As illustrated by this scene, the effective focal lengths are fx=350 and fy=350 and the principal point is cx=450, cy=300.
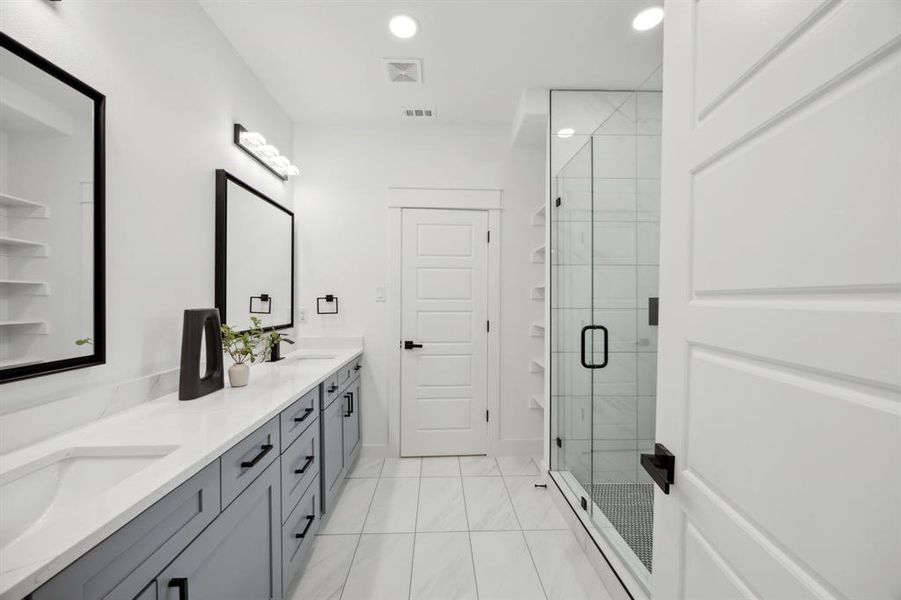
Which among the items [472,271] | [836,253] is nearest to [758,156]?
[836,253]

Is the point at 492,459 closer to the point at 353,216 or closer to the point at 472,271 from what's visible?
the point at 472,271

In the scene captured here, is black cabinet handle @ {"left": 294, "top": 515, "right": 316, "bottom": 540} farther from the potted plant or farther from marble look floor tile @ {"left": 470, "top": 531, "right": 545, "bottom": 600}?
marble look floor tile @ {"left": 470, "top": 531, "right": 545, "bottom": 600}

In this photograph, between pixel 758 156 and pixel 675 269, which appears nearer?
pixel 758 156

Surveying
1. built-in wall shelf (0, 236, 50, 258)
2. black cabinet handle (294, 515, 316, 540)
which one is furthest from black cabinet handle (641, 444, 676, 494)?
built-in wall shelf (0, 236, 50, 258)

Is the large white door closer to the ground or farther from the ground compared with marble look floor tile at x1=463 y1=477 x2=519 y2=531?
farther from the ground

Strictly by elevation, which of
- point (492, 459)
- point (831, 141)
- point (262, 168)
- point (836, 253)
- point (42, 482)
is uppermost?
point (262, 168)

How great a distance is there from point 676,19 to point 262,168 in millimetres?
2400

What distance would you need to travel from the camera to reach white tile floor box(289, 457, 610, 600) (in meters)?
1.60

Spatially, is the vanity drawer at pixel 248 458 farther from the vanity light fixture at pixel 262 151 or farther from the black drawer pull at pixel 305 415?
the vanity light fixture at pixel 262 151

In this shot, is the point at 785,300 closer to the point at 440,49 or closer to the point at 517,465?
the point at 440,49

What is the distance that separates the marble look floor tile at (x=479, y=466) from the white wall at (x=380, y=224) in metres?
0.21

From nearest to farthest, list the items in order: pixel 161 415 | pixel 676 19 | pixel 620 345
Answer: pixel 676 19, pixel 161 415, pixel 620 345

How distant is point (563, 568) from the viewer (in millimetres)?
1730

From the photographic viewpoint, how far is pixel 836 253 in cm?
48
